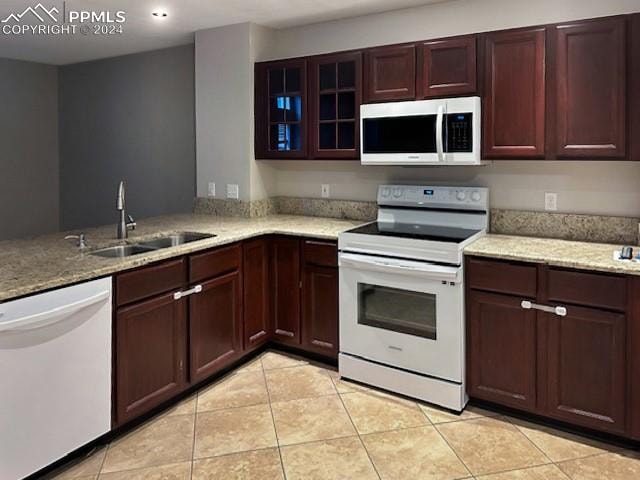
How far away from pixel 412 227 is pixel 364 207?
22.3 inches

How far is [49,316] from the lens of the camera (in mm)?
2111

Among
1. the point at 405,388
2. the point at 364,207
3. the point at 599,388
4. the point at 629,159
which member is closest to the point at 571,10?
the point at 629,159

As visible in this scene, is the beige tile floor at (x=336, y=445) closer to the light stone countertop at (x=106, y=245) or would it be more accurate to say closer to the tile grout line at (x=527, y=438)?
the tile grout line at (x=527, y=438)

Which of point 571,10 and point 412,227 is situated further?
point 412,227

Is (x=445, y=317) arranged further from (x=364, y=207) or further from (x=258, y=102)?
(x=258, y=102)

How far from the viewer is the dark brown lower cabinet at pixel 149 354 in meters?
2.53

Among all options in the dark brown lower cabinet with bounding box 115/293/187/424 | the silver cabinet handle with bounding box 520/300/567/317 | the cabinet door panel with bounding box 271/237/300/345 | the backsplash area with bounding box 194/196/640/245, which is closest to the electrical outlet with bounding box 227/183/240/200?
the backsplash area with bounding box 194/196/640/245

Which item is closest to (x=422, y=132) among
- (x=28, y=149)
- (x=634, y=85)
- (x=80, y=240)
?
(x=634, y=85)

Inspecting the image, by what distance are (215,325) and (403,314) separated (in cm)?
111

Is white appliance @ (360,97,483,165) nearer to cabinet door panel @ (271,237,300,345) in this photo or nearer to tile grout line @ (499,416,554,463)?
cabinet door panel @ (271,237,300,345)

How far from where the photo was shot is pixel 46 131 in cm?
540

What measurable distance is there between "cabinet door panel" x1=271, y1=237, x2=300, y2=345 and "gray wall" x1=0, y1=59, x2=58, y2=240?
10.4 feet

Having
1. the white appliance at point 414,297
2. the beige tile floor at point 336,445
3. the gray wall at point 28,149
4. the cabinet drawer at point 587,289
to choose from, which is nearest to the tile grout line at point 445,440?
the beige tile floor at point 336,445

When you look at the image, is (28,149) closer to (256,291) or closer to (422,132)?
(256,291)
